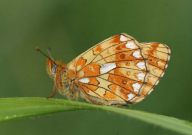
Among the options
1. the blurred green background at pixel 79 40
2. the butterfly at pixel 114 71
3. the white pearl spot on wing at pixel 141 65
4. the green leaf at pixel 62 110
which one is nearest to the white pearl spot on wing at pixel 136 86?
the butterfly at pixel 114 71

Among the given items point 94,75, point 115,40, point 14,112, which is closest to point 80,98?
point 94,75

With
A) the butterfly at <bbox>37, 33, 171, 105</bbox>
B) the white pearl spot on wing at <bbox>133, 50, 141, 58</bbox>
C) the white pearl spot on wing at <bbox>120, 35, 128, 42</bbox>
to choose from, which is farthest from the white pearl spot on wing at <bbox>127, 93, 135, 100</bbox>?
the white pearl spot on wing at <bbox>120, 35, 128, 42</bbox>

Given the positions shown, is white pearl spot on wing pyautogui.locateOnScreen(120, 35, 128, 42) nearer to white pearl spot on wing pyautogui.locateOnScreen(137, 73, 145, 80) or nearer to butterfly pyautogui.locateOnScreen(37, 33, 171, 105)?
butterfly pyautogui.locateOnScreen(37, 33, 171, 105)

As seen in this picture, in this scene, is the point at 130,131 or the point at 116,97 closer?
the point at 116,97

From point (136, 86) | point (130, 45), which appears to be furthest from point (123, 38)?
point (136, 86)

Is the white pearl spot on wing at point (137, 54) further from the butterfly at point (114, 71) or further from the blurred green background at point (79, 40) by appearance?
the blurred green background at point (79, 40)

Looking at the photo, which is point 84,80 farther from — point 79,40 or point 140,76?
point 79,40

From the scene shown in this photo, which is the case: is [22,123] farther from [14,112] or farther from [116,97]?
[14,112]
